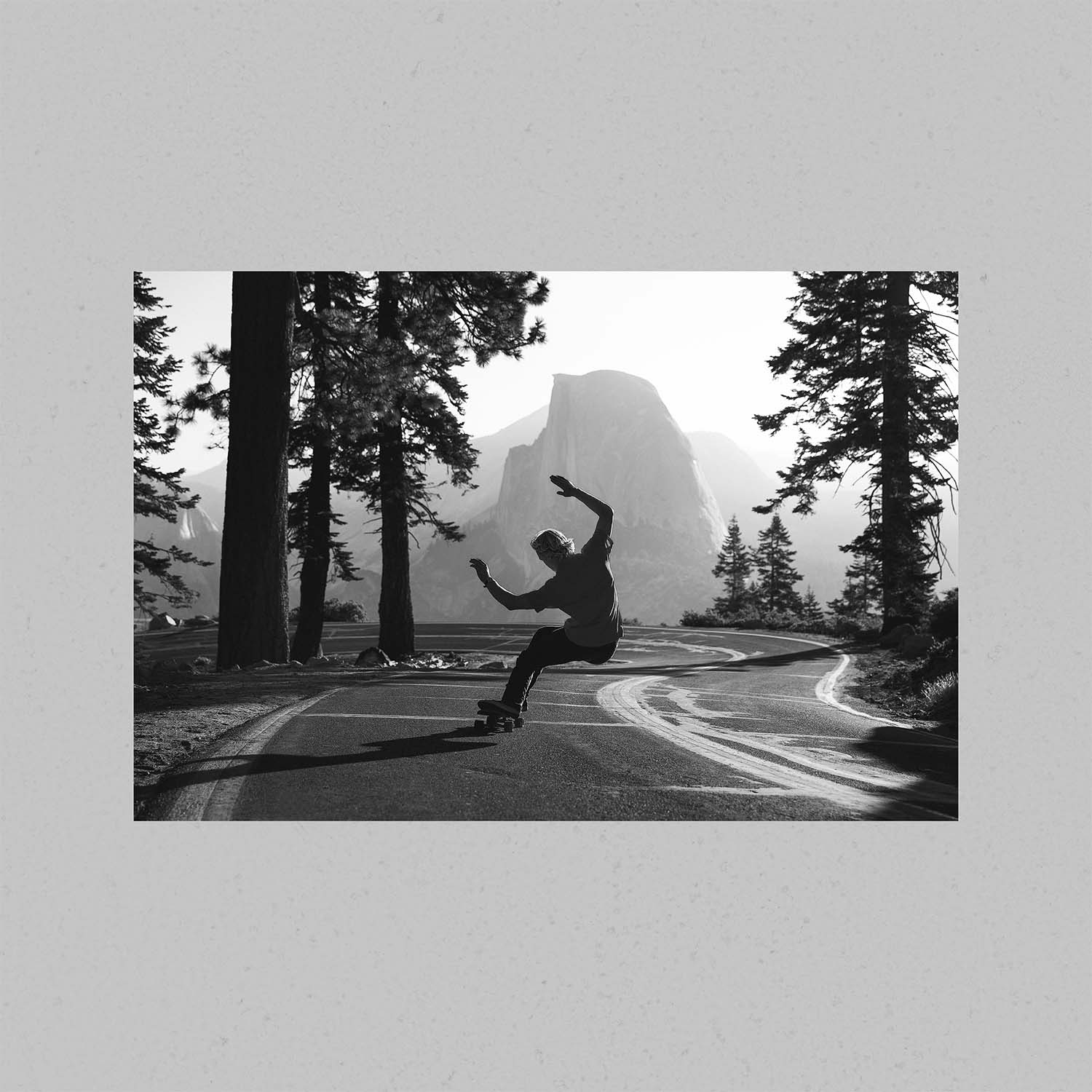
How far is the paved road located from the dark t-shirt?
0.66 metres

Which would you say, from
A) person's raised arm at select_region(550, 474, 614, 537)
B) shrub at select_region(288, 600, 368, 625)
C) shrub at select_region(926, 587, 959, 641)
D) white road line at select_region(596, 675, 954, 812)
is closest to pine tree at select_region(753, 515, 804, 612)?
shrub at select_region(288, 600, 368, 625)

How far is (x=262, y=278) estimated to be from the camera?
7.40 metres

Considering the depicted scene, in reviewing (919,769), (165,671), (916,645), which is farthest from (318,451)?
(919,769)

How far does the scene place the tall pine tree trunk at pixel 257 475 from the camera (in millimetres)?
7422

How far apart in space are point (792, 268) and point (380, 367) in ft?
16.2

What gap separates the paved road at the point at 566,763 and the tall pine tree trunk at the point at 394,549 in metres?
7.47

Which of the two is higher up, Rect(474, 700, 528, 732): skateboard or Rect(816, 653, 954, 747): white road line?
Rect(474, 700, 528, 732): skateboard

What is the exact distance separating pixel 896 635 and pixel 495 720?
314 inches

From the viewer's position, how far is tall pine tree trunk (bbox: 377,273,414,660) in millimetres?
13703

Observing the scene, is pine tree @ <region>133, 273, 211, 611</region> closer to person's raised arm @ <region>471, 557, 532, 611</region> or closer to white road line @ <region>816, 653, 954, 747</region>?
person's raised arm @ <region>471, 557, 532, 611</region>

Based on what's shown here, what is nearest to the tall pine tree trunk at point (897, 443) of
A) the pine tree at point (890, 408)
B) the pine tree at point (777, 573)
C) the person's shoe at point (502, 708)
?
the pine tree at point (890, 408)

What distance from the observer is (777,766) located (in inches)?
161

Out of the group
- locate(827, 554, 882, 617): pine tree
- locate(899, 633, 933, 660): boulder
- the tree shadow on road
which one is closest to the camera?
the tree shadow on road

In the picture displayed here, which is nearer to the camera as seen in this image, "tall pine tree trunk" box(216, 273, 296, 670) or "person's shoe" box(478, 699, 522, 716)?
"person's shoe" box(478, 699, 522, 716)
